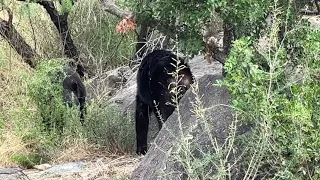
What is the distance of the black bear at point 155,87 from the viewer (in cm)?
754

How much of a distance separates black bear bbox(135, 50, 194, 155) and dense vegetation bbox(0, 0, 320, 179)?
0.24 meters

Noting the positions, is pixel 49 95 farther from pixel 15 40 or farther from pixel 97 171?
pixel 15 40

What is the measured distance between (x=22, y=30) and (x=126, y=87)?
3621mm

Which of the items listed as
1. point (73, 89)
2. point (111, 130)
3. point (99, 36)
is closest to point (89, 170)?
point (111, 130)

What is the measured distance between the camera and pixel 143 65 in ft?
27.9

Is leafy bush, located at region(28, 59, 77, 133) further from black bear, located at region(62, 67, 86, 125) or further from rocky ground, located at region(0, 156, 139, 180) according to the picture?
rocky ground, located at region(0, 156, 139, 180)

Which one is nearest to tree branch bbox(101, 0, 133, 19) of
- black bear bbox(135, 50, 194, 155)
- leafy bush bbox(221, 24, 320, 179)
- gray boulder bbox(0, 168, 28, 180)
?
black bear bbox(135, 50, 194, 155)

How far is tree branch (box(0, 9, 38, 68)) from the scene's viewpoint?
11.4m

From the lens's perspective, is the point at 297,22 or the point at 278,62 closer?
the point at 278,62

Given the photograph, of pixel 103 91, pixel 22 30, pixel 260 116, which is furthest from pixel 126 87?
pixel 260 116

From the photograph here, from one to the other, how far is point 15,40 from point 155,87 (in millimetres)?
4351

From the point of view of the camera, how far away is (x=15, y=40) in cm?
1150

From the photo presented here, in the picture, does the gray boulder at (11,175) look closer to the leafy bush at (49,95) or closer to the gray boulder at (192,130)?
the gray boulder at (192,130)

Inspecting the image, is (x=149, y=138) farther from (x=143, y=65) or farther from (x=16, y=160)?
(x=16, y=160)
